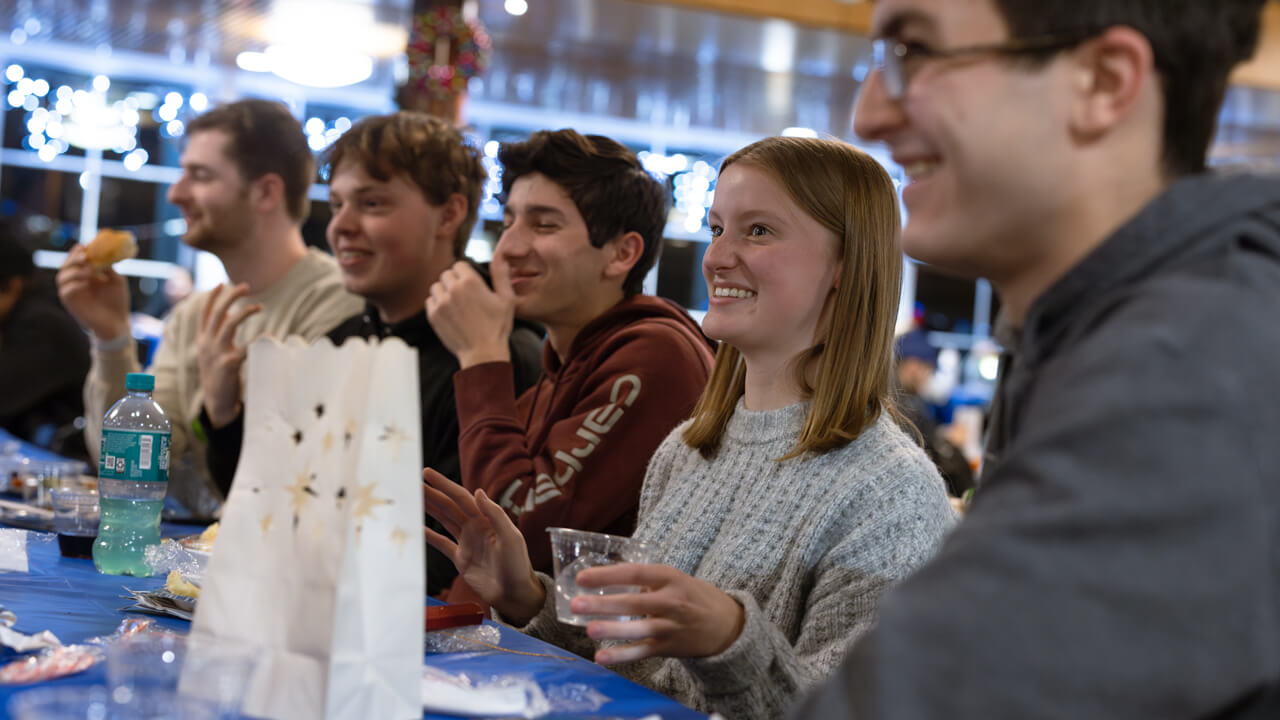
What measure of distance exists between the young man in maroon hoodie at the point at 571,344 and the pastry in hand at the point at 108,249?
5.02ft

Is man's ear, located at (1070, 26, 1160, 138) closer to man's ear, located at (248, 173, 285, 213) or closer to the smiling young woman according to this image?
the smiling young woman

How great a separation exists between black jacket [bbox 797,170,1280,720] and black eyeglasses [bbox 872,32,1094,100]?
0.21 metres

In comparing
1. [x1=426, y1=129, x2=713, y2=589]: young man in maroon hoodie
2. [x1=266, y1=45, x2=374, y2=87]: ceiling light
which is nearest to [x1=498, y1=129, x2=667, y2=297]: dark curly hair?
[x1=426, y1=129, x2=713, y2=589]: young man in maroon hoodie

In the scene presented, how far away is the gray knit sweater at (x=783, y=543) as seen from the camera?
4.09 ft

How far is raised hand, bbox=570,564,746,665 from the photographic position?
1040mm

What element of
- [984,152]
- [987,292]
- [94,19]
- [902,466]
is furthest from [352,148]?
[987,292]

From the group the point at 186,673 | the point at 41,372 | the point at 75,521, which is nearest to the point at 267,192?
the point at 41,372

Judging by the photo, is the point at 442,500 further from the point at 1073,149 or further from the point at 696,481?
the point at 1073,149

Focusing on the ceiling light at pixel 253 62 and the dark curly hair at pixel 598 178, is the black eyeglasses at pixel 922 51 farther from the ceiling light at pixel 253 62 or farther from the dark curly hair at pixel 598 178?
the ceiling light at pixel 253 62

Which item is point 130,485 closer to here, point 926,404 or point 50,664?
point 50,664

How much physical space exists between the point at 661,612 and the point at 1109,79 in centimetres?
60

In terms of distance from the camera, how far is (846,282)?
65.5 inches

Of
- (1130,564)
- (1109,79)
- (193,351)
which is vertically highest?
(1109,79)

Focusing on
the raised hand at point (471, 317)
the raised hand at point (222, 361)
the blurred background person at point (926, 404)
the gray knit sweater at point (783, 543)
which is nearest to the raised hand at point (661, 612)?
the gray knit sweater at point (783, 543)
